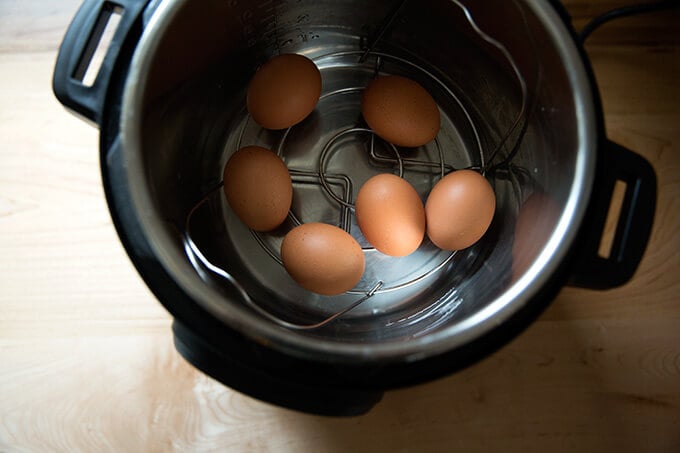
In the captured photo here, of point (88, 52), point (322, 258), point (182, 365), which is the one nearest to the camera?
point (88, 52)

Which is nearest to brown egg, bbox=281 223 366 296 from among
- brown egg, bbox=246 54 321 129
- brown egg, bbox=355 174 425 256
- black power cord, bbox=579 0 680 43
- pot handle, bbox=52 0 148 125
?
brown egg, bbox=355 174 425 256

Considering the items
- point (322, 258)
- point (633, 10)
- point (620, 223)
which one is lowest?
point (322, 258)

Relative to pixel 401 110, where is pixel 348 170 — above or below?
below

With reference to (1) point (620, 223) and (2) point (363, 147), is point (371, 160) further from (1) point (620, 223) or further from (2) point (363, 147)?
(1) point (620, 223)

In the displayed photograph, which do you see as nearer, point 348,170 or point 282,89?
point 282,89

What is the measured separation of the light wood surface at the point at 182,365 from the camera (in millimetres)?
→ 731

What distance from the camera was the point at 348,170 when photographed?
77cm

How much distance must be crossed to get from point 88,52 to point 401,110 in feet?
1.29

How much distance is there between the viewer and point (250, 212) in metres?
0.65

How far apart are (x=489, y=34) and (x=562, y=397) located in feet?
1.77

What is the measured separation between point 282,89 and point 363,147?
0.17m

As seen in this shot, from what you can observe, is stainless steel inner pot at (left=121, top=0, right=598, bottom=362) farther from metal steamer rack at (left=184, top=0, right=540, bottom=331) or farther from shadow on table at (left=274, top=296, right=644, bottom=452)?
shadow on table at (left=274, top=296, right=644, bottom=452)

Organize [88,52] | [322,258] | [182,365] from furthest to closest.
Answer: [182,365]
[322,258]
[88,52]

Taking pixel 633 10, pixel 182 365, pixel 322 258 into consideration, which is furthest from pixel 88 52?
pixel 633 10
